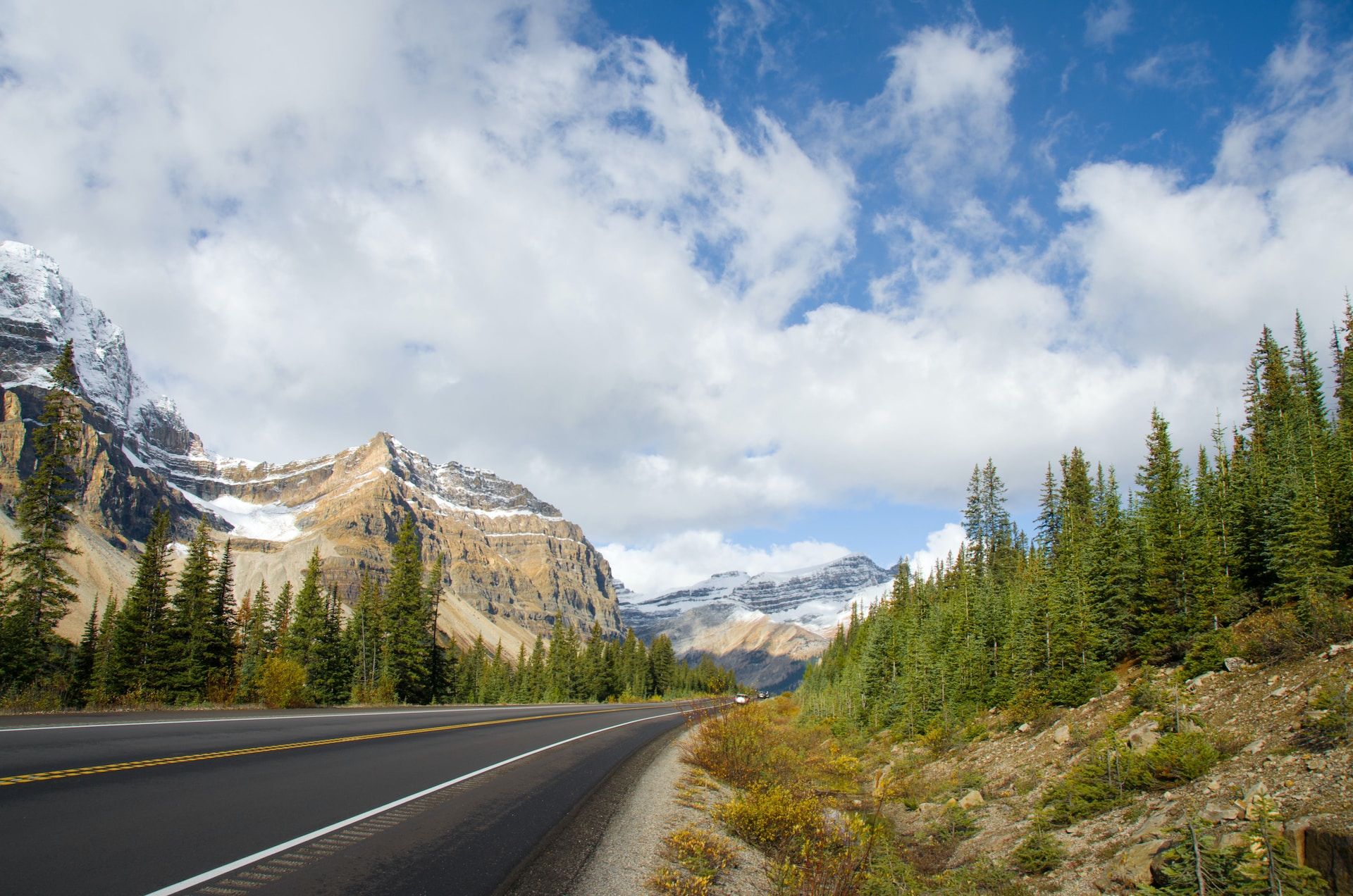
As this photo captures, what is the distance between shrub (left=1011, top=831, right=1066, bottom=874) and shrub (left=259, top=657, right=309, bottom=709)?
93.9 ft

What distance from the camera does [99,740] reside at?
12.5 metres

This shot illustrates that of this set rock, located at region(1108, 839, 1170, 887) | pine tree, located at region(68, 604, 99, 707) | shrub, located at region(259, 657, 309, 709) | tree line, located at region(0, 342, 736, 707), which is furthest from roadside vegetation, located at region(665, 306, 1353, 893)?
pine tree, located at region(68, 604, 99, 707)

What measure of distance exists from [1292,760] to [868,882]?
21.8ft

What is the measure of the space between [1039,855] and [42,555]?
124 feet

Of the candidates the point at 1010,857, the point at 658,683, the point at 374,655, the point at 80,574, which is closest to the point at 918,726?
the point at 1010,857

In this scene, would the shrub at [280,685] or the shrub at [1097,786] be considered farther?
the shrub at [280,685]

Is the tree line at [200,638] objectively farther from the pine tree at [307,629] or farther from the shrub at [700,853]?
the shrub at [700,853]

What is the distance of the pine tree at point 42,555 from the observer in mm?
27453

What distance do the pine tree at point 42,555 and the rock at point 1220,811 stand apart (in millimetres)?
35994

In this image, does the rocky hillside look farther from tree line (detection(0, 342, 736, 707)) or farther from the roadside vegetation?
tree line (detection(0, 342, 736, 707))

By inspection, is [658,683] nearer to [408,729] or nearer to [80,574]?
[408,729]

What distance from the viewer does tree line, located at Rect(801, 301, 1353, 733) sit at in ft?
64.4

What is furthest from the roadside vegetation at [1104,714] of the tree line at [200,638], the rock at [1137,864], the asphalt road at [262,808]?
the tree line at [200,638]

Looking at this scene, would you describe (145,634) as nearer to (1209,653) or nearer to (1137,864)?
(1137,864)
